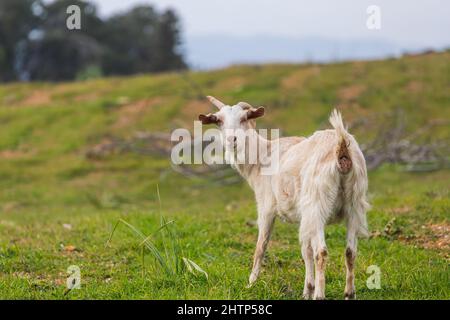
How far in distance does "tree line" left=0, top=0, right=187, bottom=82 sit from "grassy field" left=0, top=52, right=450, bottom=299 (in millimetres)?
21073

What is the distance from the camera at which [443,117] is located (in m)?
24.1

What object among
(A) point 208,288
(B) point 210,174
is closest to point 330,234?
(A) point 208,288

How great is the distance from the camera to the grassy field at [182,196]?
7359 mm

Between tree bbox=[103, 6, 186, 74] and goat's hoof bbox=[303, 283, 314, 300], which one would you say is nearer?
goat's hoof bbox=[303, 283, 314, 300]

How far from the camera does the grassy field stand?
7359 mm

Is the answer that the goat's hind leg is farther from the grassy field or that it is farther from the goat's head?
the goat's head

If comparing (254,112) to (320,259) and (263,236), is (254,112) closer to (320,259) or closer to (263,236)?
(263,236)

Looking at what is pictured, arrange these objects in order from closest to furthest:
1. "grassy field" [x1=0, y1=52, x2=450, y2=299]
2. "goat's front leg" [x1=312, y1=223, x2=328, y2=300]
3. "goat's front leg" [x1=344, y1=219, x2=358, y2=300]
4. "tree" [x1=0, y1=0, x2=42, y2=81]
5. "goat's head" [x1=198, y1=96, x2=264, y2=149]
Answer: "goat's front leg" [x1=312, y1=223, x2=328, y2=300] → "goat's front leg" [x1=344, y1=219, x2=358, y2=300] → "grassy field" [x1=0, y1=52, x2=450, y2=299] → "goat's head" [x1=198, y1=96, x2=264, y2=149] → "tree" [x1=0, y1=0, x2=42, y2=81]

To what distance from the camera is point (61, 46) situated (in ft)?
175

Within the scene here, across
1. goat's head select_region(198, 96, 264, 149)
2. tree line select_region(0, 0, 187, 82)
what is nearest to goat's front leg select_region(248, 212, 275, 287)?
goat's head select_region(198, 96, 264, 149)

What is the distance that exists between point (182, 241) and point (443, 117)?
16.9m

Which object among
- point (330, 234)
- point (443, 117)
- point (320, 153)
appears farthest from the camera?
point (443, 117)
